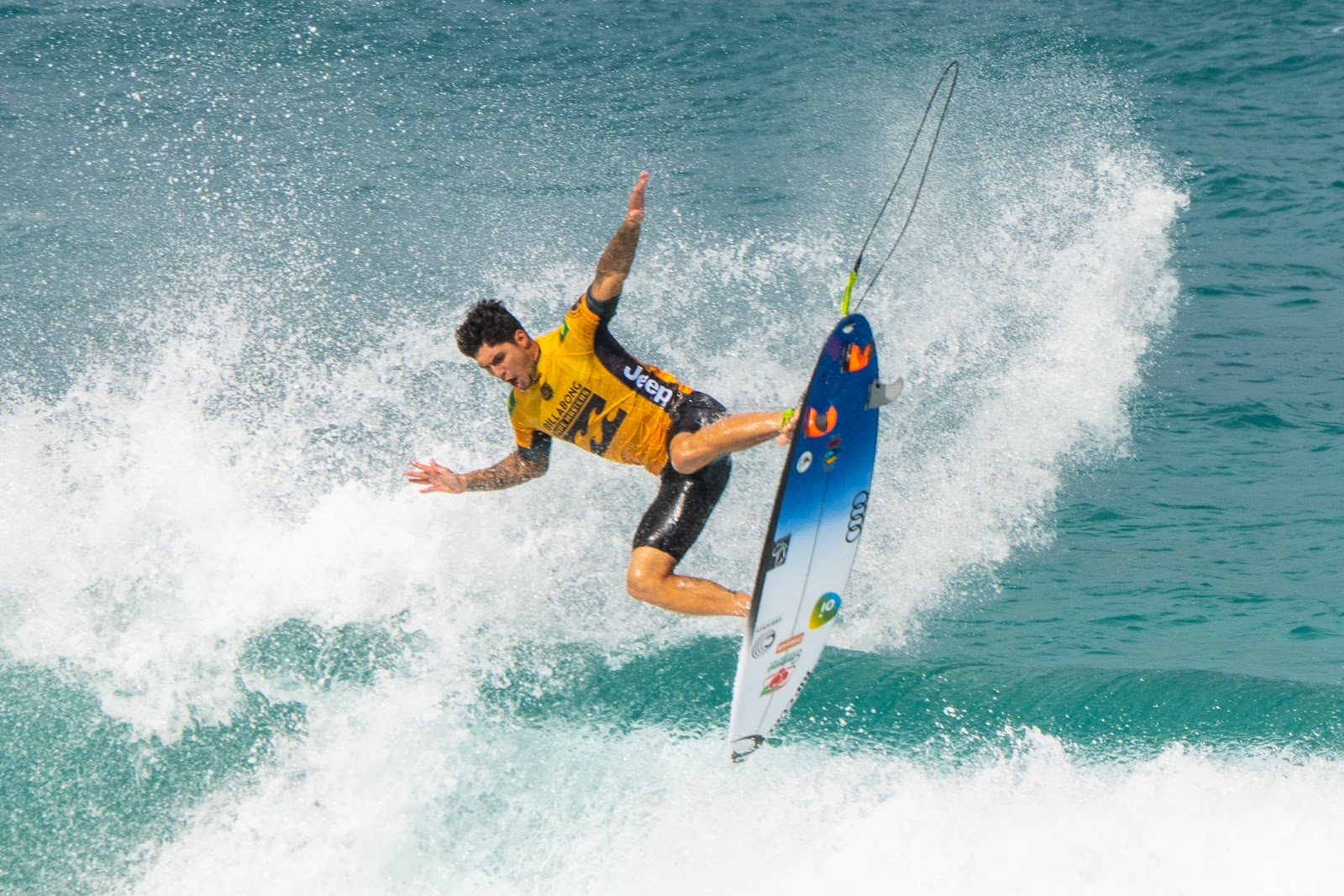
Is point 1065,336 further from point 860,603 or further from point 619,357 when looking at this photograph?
point 619,357

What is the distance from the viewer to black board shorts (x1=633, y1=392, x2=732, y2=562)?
4418 millimetres

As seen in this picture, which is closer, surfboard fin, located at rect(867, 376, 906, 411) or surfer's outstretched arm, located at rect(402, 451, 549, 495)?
surfboard fin, located at rect(867, 376, 906, 411)

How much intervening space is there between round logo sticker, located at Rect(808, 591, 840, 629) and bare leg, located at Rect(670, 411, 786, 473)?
2.21ft

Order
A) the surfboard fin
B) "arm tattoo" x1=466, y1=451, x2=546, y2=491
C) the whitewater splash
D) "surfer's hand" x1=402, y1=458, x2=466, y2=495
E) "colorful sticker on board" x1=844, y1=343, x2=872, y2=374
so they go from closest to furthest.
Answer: "colorful sticker on board" x1=844, y1=343, x2=872, y2=374
the surfboard fin
"surfer's hand" x1=402, y1=458, x2=466, y2=495
"arm tattoo" x1=466, y1=451, x2=546, y2=491
the whitewater splash

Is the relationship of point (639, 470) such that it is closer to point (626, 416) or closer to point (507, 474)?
point (507, 474)

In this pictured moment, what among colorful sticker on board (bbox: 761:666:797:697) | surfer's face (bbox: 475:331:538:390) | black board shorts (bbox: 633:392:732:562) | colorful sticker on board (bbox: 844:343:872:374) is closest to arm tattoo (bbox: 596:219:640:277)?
surfer's face (bbox: 475:331:538:390)

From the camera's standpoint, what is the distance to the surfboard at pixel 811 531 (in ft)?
12.3

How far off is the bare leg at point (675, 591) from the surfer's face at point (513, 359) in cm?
82

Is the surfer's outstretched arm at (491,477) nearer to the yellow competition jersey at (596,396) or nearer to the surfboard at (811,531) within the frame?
the yellow competition jersey at (596,396)

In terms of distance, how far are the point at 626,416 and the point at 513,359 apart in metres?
0.52

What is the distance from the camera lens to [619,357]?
443 cm

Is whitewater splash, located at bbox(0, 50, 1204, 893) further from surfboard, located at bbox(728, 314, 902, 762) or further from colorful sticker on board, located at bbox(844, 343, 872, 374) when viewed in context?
colorful sticker on board, located at bbox(844, 343, 872, 374)

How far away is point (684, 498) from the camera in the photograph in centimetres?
452

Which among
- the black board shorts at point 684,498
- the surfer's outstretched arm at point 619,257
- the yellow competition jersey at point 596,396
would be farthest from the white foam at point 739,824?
the surfer's outstretched arm at point 619,257
